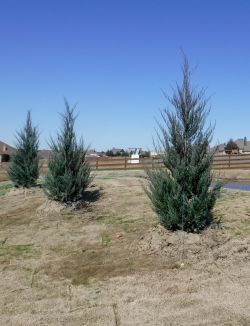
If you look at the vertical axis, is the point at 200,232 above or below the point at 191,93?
below

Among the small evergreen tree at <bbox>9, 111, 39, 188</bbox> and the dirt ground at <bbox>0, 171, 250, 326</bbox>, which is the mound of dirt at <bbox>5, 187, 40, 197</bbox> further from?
the dirt ground at <bbox>0, 171, 250, 326</bbox>

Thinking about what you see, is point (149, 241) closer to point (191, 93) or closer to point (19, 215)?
point (191, 93)

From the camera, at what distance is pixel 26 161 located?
1781cm

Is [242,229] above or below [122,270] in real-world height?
above

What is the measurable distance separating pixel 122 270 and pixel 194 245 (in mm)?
1690

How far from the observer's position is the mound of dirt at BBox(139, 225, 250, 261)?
8273 millimetres

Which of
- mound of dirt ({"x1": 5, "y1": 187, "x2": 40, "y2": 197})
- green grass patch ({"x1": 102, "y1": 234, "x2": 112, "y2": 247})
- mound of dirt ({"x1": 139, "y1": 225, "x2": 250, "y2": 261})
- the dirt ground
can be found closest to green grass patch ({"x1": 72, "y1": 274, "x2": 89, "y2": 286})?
the dirt ground

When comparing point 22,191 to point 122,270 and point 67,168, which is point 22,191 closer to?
point 67,168

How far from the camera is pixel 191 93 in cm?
945

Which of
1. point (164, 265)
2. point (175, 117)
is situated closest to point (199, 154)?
point (175, 117)

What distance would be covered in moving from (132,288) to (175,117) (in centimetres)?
413

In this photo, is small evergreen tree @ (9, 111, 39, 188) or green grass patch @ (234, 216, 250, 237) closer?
green grass patch @ (234, 216, 250, 237)

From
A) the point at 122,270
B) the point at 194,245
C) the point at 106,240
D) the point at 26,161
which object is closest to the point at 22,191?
the point at 26,161

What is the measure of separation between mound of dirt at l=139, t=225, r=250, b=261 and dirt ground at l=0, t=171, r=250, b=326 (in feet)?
0.07
